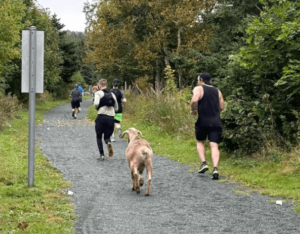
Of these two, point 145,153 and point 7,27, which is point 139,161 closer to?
point 145,153

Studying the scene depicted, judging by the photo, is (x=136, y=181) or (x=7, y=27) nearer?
(x=136, y=181)

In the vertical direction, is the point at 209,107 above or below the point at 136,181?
above

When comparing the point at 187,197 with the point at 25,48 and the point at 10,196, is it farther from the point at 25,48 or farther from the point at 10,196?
the point at 25,48

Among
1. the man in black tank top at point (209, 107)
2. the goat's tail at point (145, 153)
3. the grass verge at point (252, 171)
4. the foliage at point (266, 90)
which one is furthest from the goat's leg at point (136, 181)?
the foliage at point (266, 90)

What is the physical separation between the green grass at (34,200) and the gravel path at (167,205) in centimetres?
22

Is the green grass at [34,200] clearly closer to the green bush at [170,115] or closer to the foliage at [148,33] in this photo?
the green bush at [170,115]

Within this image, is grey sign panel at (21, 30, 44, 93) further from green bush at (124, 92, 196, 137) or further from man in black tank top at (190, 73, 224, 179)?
green bush at (124, 92, 196, 137)

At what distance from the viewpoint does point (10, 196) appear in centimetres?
721

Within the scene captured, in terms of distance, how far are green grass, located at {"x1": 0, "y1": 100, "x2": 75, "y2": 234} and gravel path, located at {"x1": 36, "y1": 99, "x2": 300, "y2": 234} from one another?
0.72 ft

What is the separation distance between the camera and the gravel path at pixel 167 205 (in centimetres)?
575

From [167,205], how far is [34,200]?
6.56 ft

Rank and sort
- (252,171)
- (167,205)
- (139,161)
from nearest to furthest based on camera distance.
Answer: (167,205) < (139,161) < (252,171)

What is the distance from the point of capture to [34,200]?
22.8 ft

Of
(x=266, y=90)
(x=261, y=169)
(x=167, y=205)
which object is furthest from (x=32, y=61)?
(x=266, y=90)
